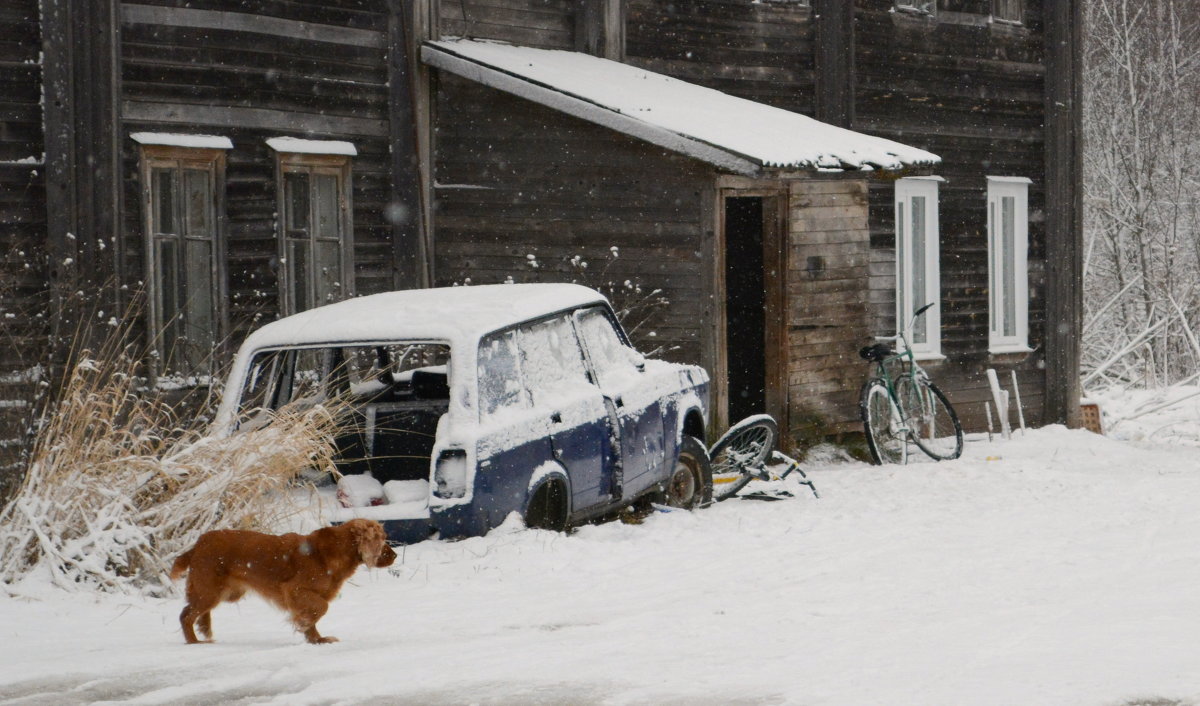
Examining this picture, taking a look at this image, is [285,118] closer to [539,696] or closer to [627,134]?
[627,134]

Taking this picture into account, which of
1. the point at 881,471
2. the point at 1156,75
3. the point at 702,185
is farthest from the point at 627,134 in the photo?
the point at 1156,75

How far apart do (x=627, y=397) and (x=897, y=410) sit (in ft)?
19.1

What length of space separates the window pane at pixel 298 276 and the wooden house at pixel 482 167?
2cm

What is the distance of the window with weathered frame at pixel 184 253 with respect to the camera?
40.9 feet

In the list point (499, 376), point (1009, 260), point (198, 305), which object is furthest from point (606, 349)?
point (1009, 260)

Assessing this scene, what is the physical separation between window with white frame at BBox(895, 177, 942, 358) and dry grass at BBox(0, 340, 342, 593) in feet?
36.8

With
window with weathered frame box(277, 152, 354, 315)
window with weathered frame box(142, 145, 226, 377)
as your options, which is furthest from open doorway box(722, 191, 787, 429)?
window with weathered frame box(142, 145, 226, 377)

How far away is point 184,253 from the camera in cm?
1266

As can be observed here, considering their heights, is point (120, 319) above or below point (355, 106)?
below

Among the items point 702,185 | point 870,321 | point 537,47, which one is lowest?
point 870,321

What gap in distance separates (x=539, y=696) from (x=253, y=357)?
3860mm

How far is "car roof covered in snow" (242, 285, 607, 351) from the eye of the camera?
343 inches

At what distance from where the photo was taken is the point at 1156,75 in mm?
30828

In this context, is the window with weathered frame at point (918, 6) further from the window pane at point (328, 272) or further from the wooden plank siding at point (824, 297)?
the window pane at point (328, 272)
